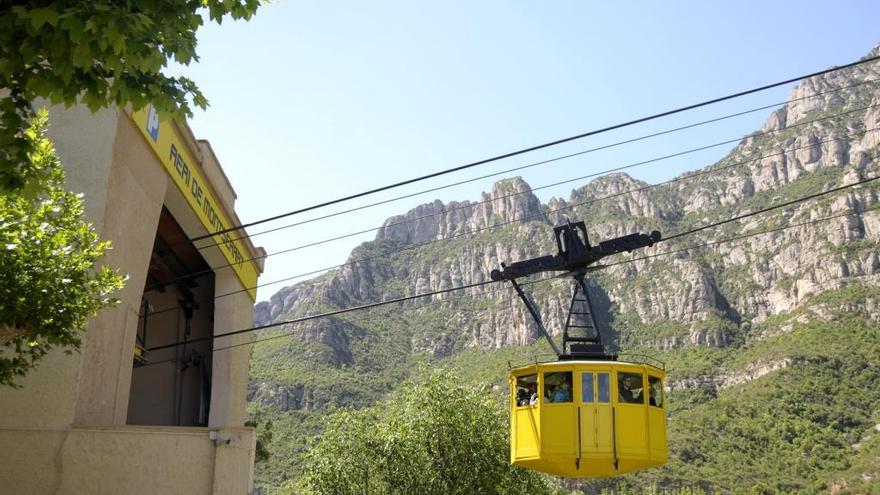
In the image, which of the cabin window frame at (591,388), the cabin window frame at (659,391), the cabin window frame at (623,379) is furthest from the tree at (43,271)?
the cabin window frame at (659,391)

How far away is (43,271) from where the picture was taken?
417 inches

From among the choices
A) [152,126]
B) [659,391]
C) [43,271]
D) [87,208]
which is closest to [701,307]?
[659,391]

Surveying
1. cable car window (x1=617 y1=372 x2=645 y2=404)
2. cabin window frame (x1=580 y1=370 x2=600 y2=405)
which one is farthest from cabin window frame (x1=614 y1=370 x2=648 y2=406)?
cabin window frame (x1=580 y1=370 x2=600 y2=405)

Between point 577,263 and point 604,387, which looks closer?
point 604,387

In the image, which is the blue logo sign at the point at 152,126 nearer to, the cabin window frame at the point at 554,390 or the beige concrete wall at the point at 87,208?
the beige concrete wall at the point at 87,208

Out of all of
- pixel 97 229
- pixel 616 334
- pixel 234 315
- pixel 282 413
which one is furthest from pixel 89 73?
pixel 616 334

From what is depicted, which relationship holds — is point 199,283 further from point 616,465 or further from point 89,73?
point 89,73

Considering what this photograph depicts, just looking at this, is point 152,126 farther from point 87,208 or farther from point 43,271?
point 43,271

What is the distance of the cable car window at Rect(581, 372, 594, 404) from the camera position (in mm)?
15633

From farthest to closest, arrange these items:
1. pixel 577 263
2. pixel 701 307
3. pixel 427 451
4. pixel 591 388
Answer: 1. pixel 701 307
2. pixel 427 451
3. pixel 577 263
4. pixel 591 388

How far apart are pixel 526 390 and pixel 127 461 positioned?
23.9ft

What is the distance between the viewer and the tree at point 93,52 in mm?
5957

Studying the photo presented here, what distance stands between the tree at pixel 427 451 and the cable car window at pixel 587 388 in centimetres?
1782

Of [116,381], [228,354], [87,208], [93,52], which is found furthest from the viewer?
[228,354]
